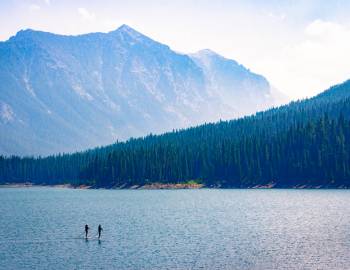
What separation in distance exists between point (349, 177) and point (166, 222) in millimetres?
107777

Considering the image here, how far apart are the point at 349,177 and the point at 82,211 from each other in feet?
344

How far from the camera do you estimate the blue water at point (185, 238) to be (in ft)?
194

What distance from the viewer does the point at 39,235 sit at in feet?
266

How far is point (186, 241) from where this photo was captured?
72.5 meters

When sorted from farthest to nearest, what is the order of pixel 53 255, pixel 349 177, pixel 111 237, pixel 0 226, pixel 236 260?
pixel 349 177 → pixel 0 226 → pixel 111 237 → pixel 53 255 → pixel 236 260

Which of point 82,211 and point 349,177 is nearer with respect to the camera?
point 82,211

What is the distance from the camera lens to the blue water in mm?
59000

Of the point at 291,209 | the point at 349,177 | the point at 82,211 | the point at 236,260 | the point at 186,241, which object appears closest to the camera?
the point at 236,260

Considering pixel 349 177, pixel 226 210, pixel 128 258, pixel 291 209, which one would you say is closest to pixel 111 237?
pixel 128 258

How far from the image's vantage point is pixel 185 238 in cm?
7525

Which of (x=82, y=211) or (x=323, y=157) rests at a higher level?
(x=323, y=157)

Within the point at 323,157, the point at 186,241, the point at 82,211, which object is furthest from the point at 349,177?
the point at 186,241

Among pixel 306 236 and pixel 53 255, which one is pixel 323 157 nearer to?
pixel 306 236

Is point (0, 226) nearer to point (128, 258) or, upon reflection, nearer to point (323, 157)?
point (128, 258)
